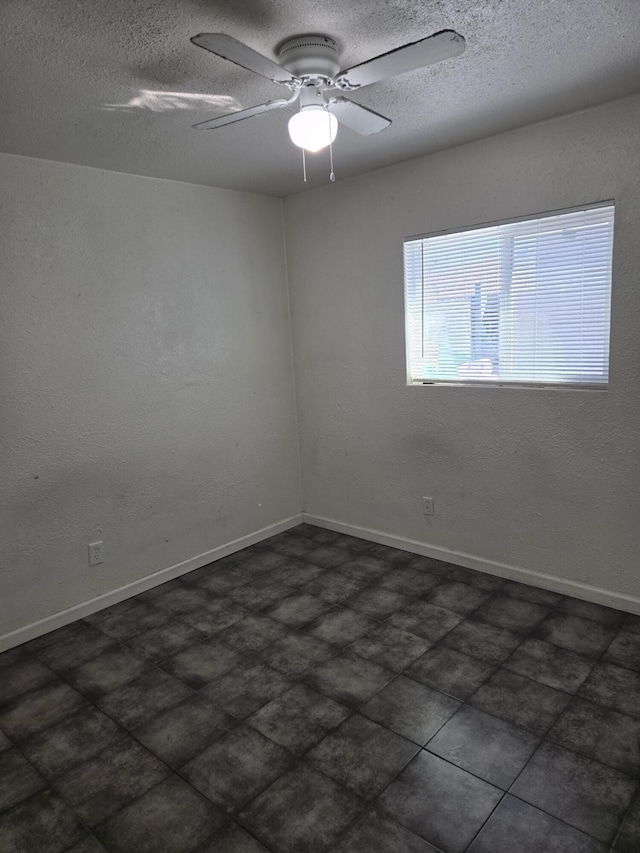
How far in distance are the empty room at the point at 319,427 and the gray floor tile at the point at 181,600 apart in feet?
0.10

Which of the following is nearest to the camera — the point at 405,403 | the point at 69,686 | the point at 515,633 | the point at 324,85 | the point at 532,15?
the point at 532,15

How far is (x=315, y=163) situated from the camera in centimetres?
322

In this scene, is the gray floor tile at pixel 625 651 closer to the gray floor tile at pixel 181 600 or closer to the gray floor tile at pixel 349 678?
the gray floor tile at pixel 349 678

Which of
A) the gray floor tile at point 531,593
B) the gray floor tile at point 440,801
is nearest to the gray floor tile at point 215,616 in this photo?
the gray floor tile at point 440,801

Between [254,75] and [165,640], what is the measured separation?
99.9 inches

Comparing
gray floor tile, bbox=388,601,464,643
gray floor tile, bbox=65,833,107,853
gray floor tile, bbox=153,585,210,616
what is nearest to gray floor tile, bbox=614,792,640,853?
gray floor tile, bbox=388,601,464,643

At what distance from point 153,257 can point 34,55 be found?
1.56m

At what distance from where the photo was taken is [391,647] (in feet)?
8.85

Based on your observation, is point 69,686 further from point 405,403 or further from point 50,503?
point 405,403

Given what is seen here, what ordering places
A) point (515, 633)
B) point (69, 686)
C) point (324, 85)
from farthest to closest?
point (515, 633) < point (69, 686) < point (324, 85)

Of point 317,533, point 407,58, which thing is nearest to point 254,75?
point 407,58

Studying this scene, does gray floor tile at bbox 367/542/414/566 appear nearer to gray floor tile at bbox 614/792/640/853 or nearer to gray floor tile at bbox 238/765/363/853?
gray floor tile at bbox 238/765/363/853

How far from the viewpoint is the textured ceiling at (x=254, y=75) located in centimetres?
168

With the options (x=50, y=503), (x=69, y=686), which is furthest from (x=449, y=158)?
(x=69, y=686)
